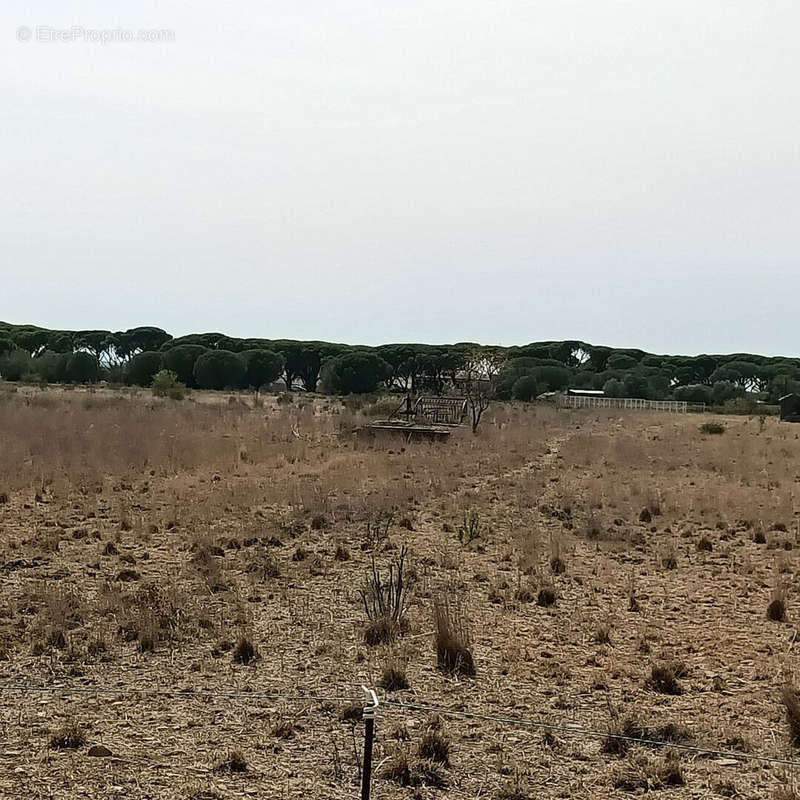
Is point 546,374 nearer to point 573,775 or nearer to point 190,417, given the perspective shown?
point 190,417

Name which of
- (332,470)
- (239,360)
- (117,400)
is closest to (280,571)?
(332,470)

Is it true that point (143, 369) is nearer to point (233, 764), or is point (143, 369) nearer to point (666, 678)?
point (666, 678)

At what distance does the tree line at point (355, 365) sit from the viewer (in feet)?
177

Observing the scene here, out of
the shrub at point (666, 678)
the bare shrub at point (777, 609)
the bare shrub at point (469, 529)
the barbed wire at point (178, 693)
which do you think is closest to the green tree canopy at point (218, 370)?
the bare shrub at point (469, 529)

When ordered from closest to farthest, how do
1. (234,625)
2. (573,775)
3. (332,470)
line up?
(573,775)
(234,625)
(332,470)

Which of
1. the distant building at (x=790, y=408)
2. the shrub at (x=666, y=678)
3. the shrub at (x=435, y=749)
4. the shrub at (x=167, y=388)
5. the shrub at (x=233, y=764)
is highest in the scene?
the distant building at (x=790, y=408)

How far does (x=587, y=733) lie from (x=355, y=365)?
Answer: 53040 mm

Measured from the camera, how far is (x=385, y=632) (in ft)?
23.8

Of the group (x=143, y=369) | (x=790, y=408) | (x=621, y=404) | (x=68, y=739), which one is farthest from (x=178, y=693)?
(x=621, y=404)

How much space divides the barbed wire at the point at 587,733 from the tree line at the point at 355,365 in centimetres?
3395

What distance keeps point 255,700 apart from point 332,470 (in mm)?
11817

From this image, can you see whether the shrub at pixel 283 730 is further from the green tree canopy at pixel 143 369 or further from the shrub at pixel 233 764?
the green tree canopy at pixel 143 369

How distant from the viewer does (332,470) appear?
17641mm

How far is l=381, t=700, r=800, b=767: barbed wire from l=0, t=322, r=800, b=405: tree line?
33.9 meters
